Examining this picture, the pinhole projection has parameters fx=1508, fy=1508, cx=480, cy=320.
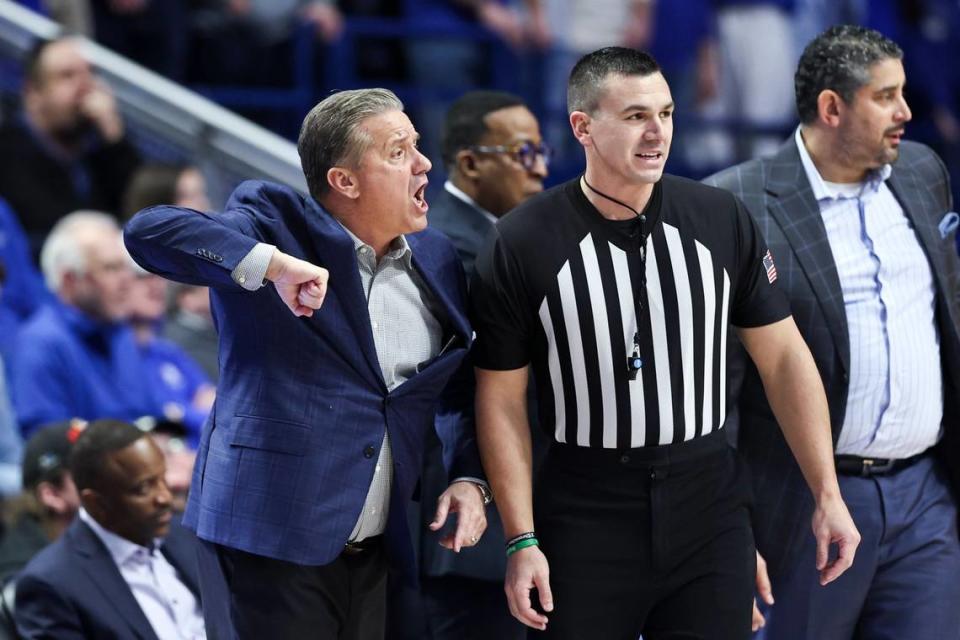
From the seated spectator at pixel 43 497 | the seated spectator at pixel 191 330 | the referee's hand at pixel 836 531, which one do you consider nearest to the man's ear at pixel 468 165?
the referee's hand at pixel 836 531

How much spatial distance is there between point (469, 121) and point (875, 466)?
1434 millimetres

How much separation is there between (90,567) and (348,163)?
64.7 inches

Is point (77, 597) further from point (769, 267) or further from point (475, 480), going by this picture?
point (769, 267)

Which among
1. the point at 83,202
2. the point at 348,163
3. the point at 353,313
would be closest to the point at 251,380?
the point at 353,313

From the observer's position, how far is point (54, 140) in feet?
21.8

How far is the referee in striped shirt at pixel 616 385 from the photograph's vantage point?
126 inches

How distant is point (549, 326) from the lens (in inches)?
127

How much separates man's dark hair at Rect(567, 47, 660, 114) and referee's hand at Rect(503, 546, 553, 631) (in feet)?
3.14

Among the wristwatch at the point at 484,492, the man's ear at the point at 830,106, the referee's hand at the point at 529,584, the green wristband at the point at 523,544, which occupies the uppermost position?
the man's ear at the point at 830,106

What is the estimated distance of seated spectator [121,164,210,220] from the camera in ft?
20.6

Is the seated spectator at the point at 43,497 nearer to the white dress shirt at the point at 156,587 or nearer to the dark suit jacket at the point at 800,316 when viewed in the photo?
the white dress shirt at the point at 156,587

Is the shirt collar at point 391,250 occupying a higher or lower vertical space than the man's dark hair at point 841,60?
lower

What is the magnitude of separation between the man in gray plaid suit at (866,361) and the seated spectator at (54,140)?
3.72 metres

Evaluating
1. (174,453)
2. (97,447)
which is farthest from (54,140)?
(97,447)
